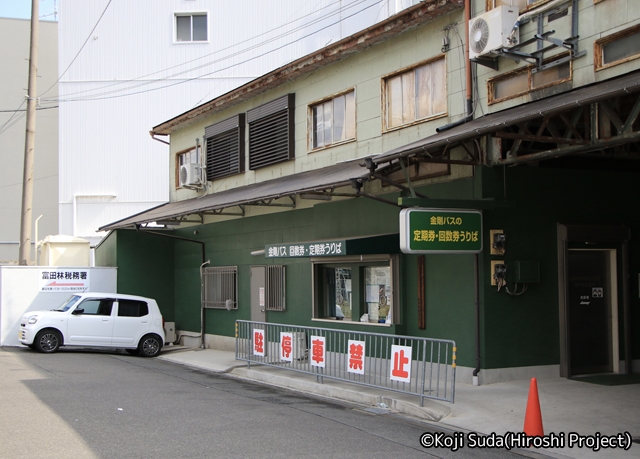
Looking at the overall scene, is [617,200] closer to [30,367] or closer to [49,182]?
[30,367]

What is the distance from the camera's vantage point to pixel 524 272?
39.6 feet

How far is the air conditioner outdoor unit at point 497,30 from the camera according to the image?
11.3m

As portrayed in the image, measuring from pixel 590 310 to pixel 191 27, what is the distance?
26.6 m

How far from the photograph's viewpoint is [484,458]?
7859 millimetres

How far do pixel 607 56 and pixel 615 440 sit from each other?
210 inches

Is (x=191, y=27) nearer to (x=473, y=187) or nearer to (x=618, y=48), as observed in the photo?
(x=473, y=187)

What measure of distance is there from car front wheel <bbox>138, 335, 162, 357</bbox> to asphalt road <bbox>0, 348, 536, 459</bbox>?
16.1ft

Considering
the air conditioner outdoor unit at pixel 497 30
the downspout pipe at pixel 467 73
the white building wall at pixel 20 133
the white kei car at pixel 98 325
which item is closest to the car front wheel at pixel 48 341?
the white kei car at pixel 98 325

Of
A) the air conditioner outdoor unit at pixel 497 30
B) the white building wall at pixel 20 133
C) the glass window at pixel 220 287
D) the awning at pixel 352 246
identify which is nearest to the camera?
the air conditioner outdoor unit at pixel 497 30

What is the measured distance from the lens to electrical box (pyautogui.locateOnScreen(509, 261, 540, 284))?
12039 mm

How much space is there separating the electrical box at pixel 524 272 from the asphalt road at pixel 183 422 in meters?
3.36

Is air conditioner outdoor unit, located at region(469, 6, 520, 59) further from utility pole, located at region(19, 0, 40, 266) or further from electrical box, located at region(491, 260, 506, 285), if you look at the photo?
utility pole, located at region(19, 0, 40, 266)

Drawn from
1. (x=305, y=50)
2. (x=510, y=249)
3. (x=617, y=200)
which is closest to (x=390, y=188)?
(x=510, y=249)

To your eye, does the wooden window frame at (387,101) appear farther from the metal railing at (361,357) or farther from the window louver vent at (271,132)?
the metal railing at (361,357)
